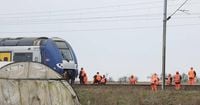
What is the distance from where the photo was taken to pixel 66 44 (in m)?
33.4

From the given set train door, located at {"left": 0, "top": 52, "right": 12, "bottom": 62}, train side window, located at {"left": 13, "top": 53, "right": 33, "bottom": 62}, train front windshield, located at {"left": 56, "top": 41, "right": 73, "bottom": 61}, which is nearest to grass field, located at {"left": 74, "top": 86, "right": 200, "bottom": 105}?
train front windshield, located at {"left": 56, "top": 41, "right": 73, "bottom": 61}

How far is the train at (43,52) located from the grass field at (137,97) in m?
3.84

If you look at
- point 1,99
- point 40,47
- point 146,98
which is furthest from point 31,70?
point 40,47

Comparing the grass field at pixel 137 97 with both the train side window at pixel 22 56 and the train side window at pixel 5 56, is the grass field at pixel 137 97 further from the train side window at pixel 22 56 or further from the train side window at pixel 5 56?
the train side window at pixel 5 56

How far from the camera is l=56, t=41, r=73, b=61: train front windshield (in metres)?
32.7

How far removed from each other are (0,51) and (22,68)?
15.9m

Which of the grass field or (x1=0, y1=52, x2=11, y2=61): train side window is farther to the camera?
(x1=0, y1=52, x2=11, y2=61): train side window

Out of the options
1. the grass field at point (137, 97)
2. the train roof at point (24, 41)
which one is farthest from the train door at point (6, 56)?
the grass field at point (137, 97)

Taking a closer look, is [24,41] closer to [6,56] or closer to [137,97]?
[6,56]

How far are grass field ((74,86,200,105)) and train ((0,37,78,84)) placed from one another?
12.6 feet

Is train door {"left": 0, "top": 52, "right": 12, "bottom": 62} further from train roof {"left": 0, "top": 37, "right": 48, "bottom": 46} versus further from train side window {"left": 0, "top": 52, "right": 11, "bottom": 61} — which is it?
train roof {"left": 0, "top": 37, "right": 48, "bottom": 46}

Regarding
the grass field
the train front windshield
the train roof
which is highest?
the train roof

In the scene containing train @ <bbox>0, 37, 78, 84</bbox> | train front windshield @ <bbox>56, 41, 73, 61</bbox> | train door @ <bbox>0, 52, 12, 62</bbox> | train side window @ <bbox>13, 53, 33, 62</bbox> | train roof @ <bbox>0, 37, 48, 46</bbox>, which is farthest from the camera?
train front windshield @ <bbox>56, 41, 73, 61</bbox>

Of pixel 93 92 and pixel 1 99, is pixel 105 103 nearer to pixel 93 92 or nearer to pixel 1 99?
pixel 93 92
